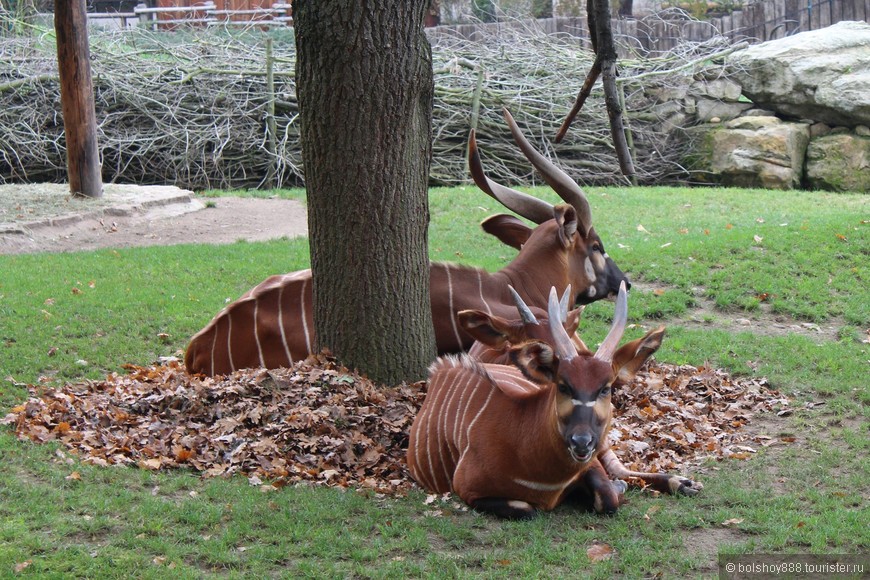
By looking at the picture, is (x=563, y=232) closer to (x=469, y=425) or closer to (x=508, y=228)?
(x=508, y=228)

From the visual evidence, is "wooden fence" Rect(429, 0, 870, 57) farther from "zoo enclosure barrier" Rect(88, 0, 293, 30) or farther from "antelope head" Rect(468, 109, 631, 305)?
"antelope head" Rect(468, 109, 631, 305)

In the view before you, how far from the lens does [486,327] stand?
15.7 feet

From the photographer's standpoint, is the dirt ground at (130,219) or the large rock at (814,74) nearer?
the dirt ground at (130,219)

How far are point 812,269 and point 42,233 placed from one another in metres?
7.69

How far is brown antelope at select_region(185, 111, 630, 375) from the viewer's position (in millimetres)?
6109

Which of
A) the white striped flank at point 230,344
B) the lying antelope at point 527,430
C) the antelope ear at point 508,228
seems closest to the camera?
the lying antelope at point 527,430

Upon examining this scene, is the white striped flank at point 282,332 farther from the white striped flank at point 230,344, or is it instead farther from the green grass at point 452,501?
the green grass at point 452,501

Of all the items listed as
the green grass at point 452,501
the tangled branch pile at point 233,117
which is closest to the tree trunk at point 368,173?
the green grass at point 452,501

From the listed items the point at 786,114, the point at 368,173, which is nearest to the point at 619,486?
the point at 368,173

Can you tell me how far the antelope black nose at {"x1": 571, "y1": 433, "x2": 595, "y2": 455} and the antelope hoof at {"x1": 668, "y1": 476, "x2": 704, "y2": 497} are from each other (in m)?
0.84

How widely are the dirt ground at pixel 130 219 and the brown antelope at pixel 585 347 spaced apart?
640cm

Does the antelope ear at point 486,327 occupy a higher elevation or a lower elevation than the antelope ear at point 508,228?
lower

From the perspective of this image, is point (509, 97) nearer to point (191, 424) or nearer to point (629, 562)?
point (191, 424)

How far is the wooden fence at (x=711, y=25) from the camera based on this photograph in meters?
18.0
